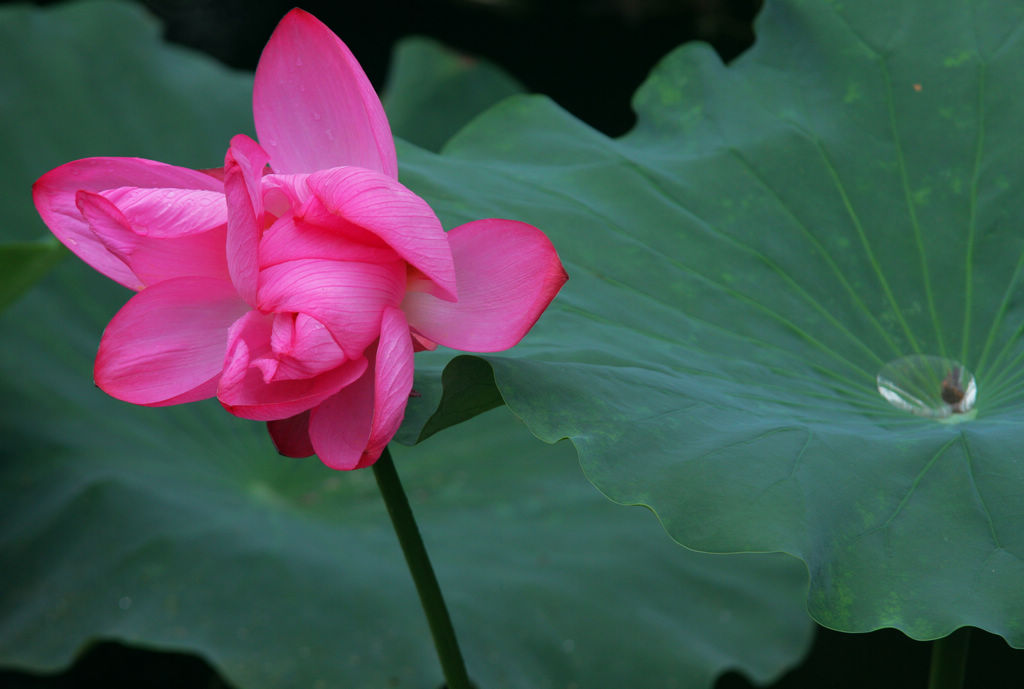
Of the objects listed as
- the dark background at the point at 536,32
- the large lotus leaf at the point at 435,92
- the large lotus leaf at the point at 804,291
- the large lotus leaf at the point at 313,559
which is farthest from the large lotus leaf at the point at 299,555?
the dark background at the point at 536,32

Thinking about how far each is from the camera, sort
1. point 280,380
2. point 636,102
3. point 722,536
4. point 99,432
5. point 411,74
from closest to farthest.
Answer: point 280,380 < point 722,536 < point 636,102 < point 99,432 < point 411,74

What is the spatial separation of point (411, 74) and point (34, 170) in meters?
0.71

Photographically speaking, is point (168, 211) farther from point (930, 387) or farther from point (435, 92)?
point (435, 92)

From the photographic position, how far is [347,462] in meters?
0.45

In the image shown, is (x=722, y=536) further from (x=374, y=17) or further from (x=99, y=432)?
(x=374, y=17)

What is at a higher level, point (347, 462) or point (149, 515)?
point (347, 462)

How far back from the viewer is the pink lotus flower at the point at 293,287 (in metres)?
0.44

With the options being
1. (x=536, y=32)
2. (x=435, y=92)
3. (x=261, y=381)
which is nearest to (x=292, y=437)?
(x=261, y=381)

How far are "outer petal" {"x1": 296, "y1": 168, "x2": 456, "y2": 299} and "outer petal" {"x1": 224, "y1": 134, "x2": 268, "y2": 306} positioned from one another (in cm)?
3

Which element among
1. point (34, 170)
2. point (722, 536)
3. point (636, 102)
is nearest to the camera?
point (722, 536)

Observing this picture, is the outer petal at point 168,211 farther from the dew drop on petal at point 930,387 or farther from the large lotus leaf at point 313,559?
the large lotus leaf at point 313,559

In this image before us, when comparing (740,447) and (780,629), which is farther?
(780,629)

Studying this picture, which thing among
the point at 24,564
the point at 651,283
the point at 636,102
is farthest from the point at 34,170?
the point at 651,283

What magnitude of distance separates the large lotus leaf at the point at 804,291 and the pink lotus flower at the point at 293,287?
0.08 m
